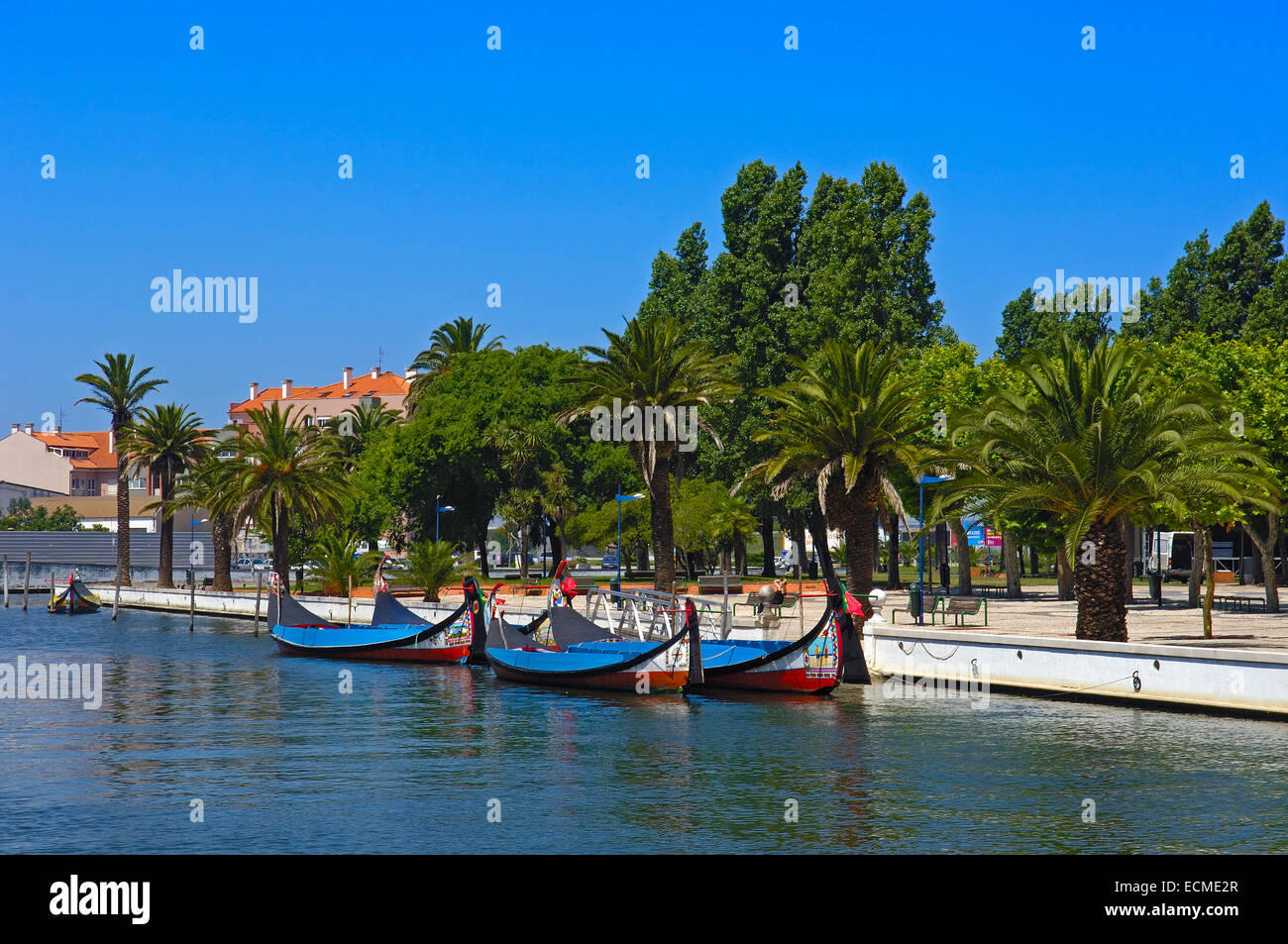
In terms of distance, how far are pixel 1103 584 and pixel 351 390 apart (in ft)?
517

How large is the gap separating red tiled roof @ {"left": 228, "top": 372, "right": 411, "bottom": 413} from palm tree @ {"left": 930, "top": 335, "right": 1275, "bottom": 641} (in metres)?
144

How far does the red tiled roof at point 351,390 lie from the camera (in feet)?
575

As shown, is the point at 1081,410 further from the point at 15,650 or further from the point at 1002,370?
the point at 15,650

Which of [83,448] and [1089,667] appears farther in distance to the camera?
[83,448]

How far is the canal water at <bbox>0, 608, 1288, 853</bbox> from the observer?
1931 centimetres

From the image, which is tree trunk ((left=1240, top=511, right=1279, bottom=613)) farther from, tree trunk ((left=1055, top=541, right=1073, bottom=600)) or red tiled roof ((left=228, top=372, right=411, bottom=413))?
red tiled roof ((left=228, top=372, right=411, bottom=413))

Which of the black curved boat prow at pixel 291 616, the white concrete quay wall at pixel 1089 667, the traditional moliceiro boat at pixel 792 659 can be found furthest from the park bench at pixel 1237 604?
the black curved boat prow at pixel 291 616

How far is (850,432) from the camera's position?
42750 mm

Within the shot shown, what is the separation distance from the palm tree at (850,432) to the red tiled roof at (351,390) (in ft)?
438

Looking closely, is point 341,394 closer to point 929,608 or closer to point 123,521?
point 123,521

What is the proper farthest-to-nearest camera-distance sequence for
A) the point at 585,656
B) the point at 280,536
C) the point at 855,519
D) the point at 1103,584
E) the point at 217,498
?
the point at 217,498
the point at 280,536
the point at 855,519
the point at 585,656
the point at 1103,584

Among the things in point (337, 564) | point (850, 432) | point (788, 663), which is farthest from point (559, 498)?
point (788, 663)

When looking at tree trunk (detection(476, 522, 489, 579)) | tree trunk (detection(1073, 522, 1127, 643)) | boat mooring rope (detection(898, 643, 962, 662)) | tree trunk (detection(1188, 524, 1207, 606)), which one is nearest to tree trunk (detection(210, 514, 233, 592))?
tree trunk (detection(476, 522, 489, 579))

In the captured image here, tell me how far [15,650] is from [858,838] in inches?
1817
